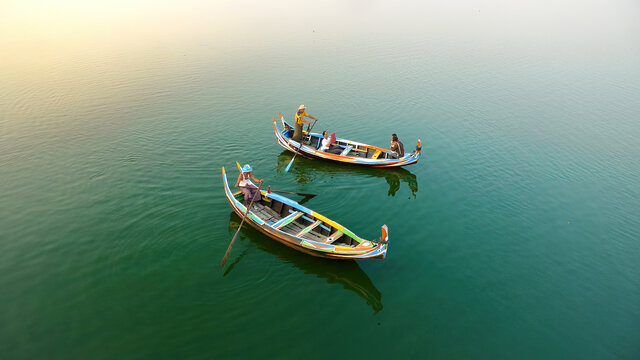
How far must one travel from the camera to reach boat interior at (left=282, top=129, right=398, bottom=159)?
59.3 feet

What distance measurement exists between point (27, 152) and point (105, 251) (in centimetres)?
945

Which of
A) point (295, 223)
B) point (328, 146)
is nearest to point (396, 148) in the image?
point (328, 146)

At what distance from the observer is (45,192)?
14.7 meters

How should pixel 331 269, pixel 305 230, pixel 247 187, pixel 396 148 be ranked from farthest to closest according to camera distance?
pixel 396 148, pixel 247 187, pixel 305 230, pixel 331 269

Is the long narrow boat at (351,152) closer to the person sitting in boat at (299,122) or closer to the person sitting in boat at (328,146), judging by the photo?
the person sitting in boat at (328,146)

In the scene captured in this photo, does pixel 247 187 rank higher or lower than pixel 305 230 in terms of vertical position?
higher

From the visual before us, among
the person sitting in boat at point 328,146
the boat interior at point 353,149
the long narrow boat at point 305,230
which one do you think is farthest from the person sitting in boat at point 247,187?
the boat interior at point 353,149

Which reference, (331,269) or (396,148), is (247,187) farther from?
(396,148)

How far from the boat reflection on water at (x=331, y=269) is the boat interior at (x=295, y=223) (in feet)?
2.11

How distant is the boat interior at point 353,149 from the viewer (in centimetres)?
1806

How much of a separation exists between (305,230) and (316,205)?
2.66 metres

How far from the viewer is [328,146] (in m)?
18.3

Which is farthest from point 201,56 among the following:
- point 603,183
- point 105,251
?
point 603,183

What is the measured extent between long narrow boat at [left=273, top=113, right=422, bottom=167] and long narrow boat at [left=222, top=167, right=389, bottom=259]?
4.80 m
